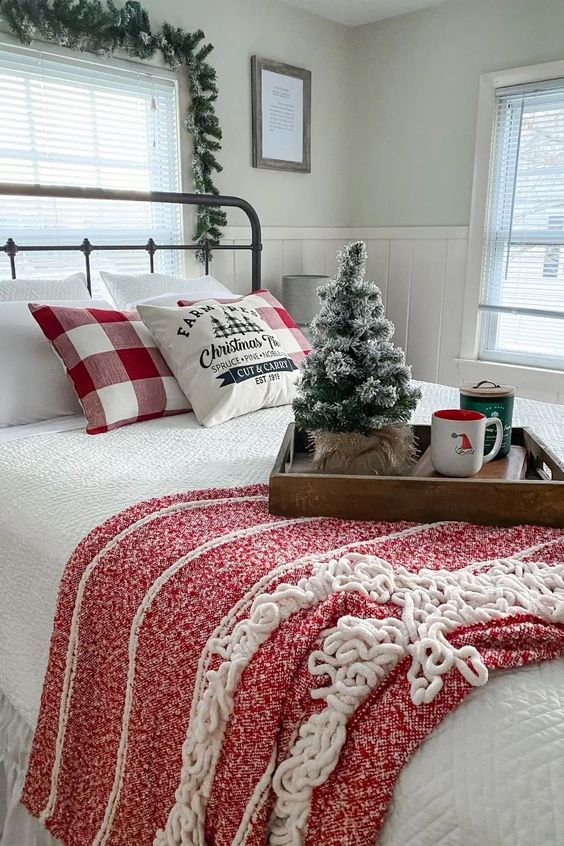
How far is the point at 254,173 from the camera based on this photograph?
322 cm

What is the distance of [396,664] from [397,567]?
0.19 m

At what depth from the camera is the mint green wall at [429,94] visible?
3.01m

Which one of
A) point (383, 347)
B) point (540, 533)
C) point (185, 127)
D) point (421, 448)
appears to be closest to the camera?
point (540, 533)

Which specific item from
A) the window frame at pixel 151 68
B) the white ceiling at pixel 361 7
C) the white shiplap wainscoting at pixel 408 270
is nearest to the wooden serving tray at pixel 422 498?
the window frame at pixel 151 68

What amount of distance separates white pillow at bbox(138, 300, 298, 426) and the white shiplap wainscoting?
4.54 ft

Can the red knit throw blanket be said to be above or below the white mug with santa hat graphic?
below

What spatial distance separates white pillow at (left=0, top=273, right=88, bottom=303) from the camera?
6.38ft

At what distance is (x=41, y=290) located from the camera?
2.00 metres

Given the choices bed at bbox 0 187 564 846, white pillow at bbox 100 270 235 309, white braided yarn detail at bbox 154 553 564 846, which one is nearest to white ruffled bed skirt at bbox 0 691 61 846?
bed at bbox 0 187 564 846

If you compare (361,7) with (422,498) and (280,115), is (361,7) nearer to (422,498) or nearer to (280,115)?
(280,115)

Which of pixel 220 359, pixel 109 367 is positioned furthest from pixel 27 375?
pixel 220 359

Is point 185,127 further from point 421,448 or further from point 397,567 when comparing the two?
point 397,567

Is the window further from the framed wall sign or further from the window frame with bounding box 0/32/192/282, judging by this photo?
the window frame with bounding box 0/32/192/282

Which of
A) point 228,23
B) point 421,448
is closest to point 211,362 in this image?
point 421,448
